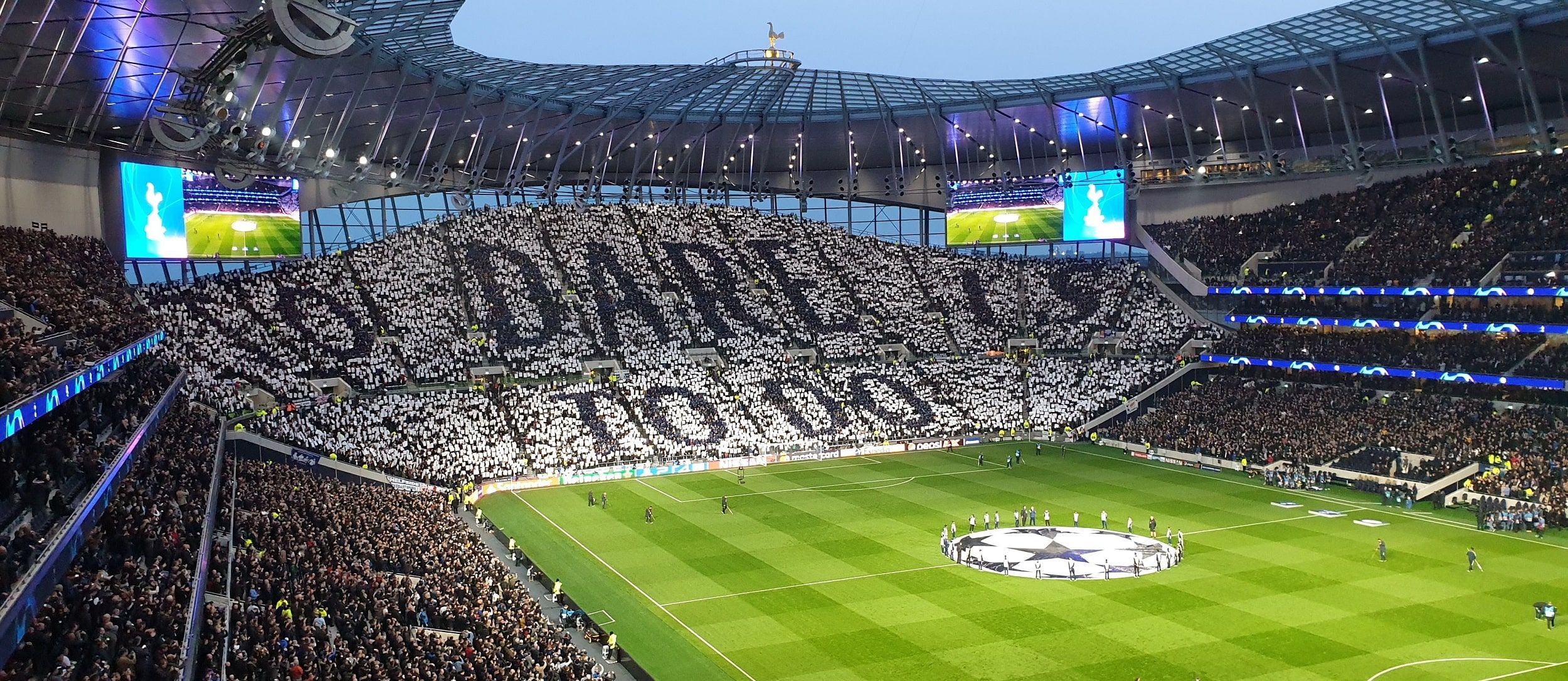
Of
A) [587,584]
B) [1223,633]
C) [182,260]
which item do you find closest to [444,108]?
[182,260]

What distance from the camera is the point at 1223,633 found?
29047 mm

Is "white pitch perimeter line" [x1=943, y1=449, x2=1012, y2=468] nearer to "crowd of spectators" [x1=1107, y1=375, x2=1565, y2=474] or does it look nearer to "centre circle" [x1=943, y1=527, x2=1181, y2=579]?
"crowd of spectators" [x1=1107, y1=375, x2=1565, y2=474]

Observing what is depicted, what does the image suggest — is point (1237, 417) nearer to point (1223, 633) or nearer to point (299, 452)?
point (1223, 633)

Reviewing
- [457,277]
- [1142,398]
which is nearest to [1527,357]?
[1142,398]

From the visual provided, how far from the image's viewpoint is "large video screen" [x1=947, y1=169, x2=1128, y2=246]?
7750 centimetres

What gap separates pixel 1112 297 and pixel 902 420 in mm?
20644

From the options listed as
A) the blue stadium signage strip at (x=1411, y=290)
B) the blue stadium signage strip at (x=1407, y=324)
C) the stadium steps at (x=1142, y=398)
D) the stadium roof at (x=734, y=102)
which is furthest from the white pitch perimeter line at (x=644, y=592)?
the blue stadium signage strip at (x=1411, y=290)

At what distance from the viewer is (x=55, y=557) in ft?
54.0

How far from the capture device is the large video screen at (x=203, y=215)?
178 ft

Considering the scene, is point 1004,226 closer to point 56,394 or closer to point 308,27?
point 308,27

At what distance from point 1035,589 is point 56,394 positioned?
979 inches

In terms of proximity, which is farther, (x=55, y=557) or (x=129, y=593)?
(x=129, y=593)

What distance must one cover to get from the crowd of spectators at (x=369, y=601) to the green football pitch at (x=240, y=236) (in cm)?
2533

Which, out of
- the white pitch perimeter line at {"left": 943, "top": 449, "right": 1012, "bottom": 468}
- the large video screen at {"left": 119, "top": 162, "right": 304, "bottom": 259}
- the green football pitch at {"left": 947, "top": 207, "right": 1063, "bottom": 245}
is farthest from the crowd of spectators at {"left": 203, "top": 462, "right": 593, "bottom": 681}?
the green football pitch at {"left": 947, "top": 207, "right": 1063, "bottom": 245}
